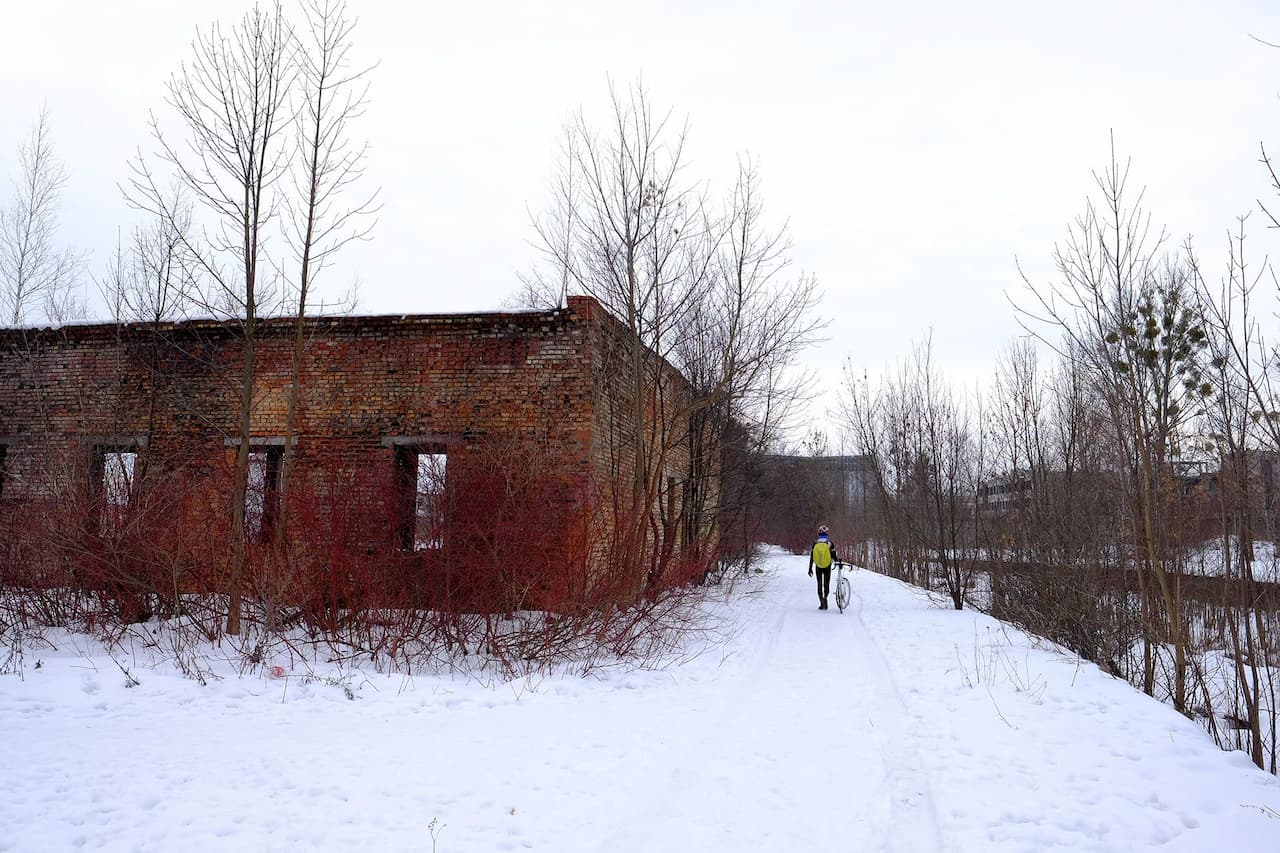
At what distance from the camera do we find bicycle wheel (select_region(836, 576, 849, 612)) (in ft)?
48.8

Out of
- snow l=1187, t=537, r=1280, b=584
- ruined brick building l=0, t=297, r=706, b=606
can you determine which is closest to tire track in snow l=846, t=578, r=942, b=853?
snow l=1187, t=537, r=1280, b=584

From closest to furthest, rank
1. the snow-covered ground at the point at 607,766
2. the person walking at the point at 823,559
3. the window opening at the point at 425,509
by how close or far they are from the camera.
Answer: the snow-covered ground at the point at 607,766
the window opening at the point at 425,509
the person walking at the point at 823,559

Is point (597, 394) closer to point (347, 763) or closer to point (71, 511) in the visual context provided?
point (71, 511)

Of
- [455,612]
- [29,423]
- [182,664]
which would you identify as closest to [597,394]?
[455,612]

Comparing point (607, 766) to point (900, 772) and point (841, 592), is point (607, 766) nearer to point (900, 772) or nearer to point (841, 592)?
point (900, 772)

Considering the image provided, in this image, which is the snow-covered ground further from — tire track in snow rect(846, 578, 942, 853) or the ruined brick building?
the ruined brick building

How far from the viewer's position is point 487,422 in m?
11.6

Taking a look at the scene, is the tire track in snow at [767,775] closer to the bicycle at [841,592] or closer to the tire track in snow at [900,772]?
the tire track in snow at [900,772]

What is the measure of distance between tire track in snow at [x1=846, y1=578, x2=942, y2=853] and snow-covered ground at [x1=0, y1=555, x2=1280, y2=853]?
0.02 meters

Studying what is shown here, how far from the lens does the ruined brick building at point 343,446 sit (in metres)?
8.20

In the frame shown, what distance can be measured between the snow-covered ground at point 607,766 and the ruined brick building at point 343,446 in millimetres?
1334

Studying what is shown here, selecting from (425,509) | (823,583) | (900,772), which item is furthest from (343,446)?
(900,772)

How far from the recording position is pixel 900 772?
5047 mm

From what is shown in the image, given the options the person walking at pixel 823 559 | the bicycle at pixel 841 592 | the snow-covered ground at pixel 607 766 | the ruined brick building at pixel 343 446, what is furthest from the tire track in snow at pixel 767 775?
the bicycle at pixel 841 592
